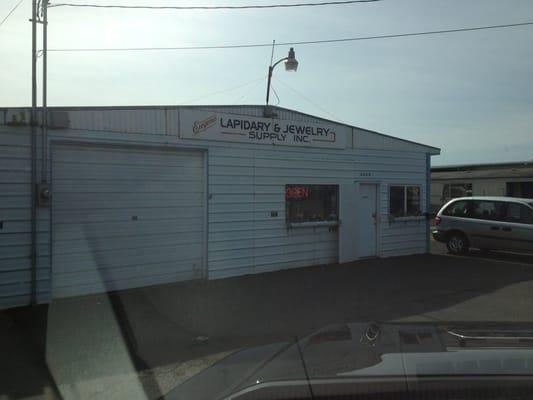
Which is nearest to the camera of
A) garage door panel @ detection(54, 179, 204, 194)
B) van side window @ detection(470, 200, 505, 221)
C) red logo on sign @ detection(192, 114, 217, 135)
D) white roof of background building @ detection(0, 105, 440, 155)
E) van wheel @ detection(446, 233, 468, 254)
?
white roof of background building @ detection(0, 105, 440, 155)

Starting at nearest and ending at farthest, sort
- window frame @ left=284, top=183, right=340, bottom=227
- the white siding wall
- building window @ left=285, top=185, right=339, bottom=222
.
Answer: the white siding wall → window frame @ left=284, top=183, right=340, bottom=227 → building window @ left=285, top=185, right=339, bottom=222

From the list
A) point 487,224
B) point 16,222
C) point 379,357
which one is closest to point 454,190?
point 487,224

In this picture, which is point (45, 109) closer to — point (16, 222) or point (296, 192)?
point (16, 222)

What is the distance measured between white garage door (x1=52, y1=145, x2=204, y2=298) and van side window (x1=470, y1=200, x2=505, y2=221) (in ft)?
28.1

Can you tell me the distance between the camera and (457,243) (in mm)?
16047

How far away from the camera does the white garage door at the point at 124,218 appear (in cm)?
951

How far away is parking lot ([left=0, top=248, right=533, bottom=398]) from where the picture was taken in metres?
5.89

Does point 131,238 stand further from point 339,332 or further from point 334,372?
point 334,372

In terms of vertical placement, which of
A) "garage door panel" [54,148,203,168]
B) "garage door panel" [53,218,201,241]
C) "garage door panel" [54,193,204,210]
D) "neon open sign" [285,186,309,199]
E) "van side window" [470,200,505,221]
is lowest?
"garage door panel" [53,218,201,241]

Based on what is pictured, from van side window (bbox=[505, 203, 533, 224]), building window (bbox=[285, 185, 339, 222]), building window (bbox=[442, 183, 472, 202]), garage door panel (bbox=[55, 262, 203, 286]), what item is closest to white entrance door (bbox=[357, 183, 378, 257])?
building window (bbox=[285, 185, 339, 222])

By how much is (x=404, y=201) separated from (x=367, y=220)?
1638mm

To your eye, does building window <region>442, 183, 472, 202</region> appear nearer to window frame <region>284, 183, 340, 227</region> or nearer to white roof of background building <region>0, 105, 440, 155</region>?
window frame <region>284, 183, 340, 227</region>

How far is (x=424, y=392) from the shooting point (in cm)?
212

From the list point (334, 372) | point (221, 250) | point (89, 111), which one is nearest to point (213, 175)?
point (221, 250)
